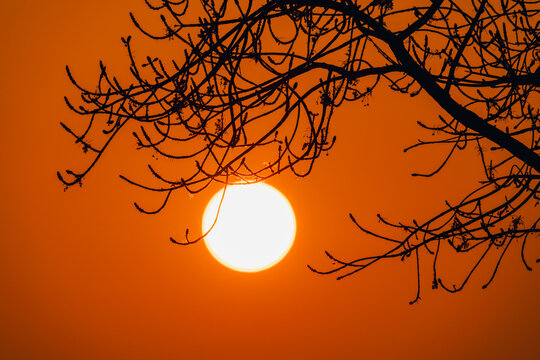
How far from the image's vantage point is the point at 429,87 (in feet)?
6.75

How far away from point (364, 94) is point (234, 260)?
28.1 ft

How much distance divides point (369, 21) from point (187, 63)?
0.87 meters

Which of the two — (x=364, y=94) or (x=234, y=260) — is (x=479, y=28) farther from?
(x=234, y=260)

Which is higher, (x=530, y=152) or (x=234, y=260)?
(x=234, y=260)

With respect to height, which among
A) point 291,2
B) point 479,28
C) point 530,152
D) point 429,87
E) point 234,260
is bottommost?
point 530,152

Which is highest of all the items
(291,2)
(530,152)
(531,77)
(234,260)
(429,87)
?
(234,260)

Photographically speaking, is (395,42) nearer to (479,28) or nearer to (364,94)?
(364,94)

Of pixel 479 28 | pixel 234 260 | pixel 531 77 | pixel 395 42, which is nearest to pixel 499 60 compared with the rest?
pixel 479 28

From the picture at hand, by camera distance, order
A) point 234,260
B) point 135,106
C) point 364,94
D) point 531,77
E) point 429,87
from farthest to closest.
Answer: point 234,260 < point 364,94 < point 135,106 < point 531,77 < point 429,87

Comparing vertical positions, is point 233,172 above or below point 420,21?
below

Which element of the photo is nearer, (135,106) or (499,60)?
(135,106)

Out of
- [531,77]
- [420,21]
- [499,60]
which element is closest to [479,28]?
[499,60]

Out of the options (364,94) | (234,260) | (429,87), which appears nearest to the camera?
(429,87)

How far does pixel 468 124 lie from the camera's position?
6.88ft
